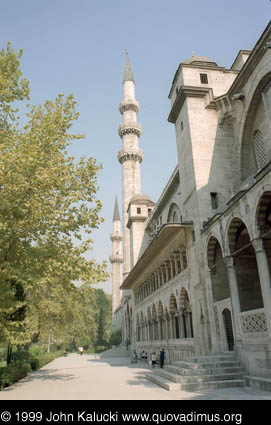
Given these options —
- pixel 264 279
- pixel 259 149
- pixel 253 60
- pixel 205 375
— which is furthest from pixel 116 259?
pixel 264 279

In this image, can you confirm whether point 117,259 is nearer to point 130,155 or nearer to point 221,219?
point 130,155

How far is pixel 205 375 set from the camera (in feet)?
38.7

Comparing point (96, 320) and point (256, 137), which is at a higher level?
point (256, 137)

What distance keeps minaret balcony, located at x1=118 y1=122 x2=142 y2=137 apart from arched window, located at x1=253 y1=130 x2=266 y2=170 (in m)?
38.6

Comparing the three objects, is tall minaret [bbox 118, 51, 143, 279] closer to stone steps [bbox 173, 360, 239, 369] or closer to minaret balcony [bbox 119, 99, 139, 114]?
minaret balcony [bbox 119, 99, 139, 114]

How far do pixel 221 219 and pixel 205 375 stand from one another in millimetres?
6617

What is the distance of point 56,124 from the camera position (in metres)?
15.4
